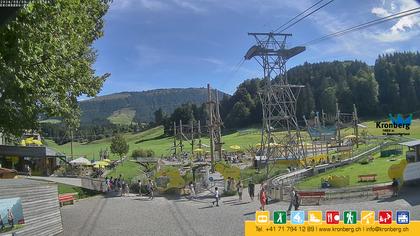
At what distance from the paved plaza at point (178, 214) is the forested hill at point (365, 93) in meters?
127

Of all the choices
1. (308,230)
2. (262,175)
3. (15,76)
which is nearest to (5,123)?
(15,76)

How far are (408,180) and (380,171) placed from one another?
11266 mm

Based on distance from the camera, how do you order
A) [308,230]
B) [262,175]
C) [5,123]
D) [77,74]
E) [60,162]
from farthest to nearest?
1. [60,162]
2. [262,175]
3. [77,74]
4. [5,123]
5. [308,230]

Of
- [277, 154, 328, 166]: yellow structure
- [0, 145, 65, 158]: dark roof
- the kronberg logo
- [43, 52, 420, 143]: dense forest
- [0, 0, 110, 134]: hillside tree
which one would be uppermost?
[43, 52, 420, 143]: dense forest

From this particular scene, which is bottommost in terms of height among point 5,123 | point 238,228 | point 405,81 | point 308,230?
point 238,228

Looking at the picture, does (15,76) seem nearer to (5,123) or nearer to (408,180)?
(5,123)

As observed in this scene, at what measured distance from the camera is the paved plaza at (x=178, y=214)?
75.4 ft

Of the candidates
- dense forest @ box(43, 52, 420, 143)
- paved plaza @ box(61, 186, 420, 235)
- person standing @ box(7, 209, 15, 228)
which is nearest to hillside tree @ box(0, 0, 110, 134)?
person standing @ box(7, 209, 15, 228)

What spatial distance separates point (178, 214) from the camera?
28.6 m

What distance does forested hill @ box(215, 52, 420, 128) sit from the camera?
160m

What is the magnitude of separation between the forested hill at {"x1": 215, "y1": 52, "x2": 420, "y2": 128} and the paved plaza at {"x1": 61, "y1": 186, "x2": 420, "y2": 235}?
12657cm

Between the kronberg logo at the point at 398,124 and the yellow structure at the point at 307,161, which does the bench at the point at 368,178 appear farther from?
the kronberg logo at the point at 398,124

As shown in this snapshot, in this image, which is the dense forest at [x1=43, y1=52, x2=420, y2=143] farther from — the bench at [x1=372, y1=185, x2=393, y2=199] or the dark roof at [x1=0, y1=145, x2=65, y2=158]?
the bench at [x1=372, y1=185, x2=393, y2=199]

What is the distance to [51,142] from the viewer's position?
187 meters
